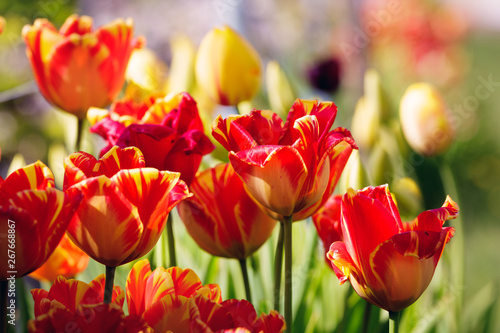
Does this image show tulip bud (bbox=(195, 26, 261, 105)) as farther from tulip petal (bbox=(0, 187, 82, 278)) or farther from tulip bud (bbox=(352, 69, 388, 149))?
tulip petal (bbox=(0, 187, 82, 278))

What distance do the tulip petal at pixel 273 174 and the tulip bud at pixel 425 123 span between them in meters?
0.34

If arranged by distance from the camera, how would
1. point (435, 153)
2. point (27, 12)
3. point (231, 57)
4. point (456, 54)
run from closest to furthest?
point (231, 57)
point (435, 153)
point (27, 12)
point (456, 54)

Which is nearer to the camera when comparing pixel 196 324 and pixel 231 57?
pixel 196 324

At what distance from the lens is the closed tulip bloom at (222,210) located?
1.21 ft

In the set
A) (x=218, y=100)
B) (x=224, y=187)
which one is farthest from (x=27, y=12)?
(x=224, y=187)

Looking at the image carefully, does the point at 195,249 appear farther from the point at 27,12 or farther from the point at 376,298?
the point at 27,12

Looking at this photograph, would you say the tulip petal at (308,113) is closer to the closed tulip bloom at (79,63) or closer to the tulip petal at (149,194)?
the tulip petal at (149,194)

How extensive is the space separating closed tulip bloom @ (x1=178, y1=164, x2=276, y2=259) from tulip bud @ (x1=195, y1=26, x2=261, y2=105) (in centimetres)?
18

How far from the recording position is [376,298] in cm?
30

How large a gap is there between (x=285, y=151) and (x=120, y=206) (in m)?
0.08

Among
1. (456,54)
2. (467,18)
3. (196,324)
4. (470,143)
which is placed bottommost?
(196,324)

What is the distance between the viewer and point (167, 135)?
13.6 inches

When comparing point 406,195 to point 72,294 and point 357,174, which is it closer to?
point 357,174

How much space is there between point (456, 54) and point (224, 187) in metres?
2.57
